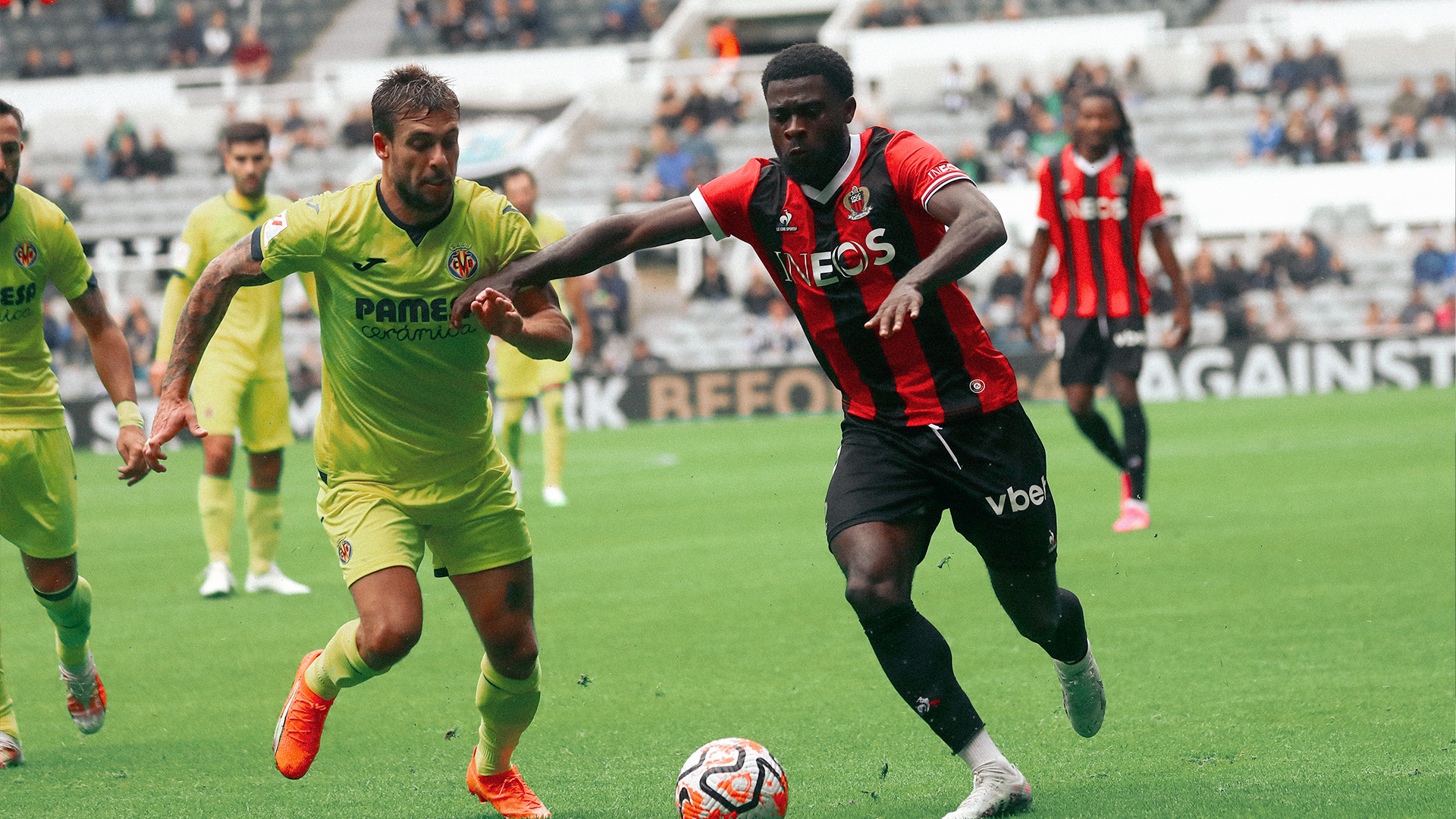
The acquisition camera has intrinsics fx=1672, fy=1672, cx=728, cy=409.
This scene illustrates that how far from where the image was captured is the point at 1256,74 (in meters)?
26.5

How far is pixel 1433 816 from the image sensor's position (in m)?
4.36

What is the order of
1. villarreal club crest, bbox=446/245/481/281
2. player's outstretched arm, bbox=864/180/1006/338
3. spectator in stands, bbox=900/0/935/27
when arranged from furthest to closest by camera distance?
spectator in stands, bbox=900/0/935/27 → villarreal club crest, bbox=446/245/481/281 → player's outstretched arm, bbox=864/180/1006/338

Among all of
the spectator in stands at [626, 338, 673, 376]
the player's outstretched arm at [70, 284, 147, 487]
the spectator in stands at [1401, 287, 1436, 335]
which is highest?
the player's outstretched arm at [70, 284, 147, 487]

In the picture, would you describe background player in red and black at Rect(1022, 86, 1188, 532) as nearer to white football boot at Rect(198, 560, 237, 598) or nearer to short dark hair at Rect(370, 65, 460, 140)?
white football boot at Rect(198, 560, 237, 598)

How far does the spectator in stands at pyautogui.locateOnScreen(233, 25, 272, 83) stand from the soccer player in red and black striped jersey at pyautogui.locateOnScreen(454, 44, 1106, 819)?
29387 millimetres

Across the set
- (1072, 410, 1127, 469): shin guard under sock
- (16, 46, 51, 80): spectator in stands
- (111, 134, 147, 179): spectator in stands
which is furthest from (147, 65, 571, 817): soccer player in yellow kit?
(16, 46, 51, 80): spectator in stands

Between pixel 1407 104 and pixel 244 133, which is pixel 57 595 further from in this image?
pixel 1407 104

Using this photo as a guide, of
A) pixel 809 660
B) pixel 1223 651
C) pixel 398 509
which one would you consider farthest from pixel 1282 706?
pixel 398 509

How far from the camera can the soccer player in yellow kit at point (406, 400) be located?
4.66 m

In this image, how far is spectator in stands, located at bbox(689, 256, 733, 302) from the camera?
82.0 ft

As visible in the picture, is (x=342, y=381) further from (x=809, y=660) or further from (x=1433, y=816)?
(x=1433, y=816)

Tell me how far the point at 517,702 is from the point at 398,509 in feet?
2.17

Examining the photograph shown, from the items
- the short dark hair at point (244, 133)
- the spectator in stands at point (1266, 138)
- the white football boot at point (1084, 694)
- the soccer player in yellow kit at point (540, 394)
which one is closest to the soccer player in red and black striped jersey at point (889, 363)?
the white football boot at point (1084, 694)

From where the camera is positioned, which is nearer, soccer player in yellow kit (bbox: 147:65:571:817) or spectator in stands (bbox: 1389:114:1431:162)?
soccer player in yellow kit (bbox: 147:65:571:817)
